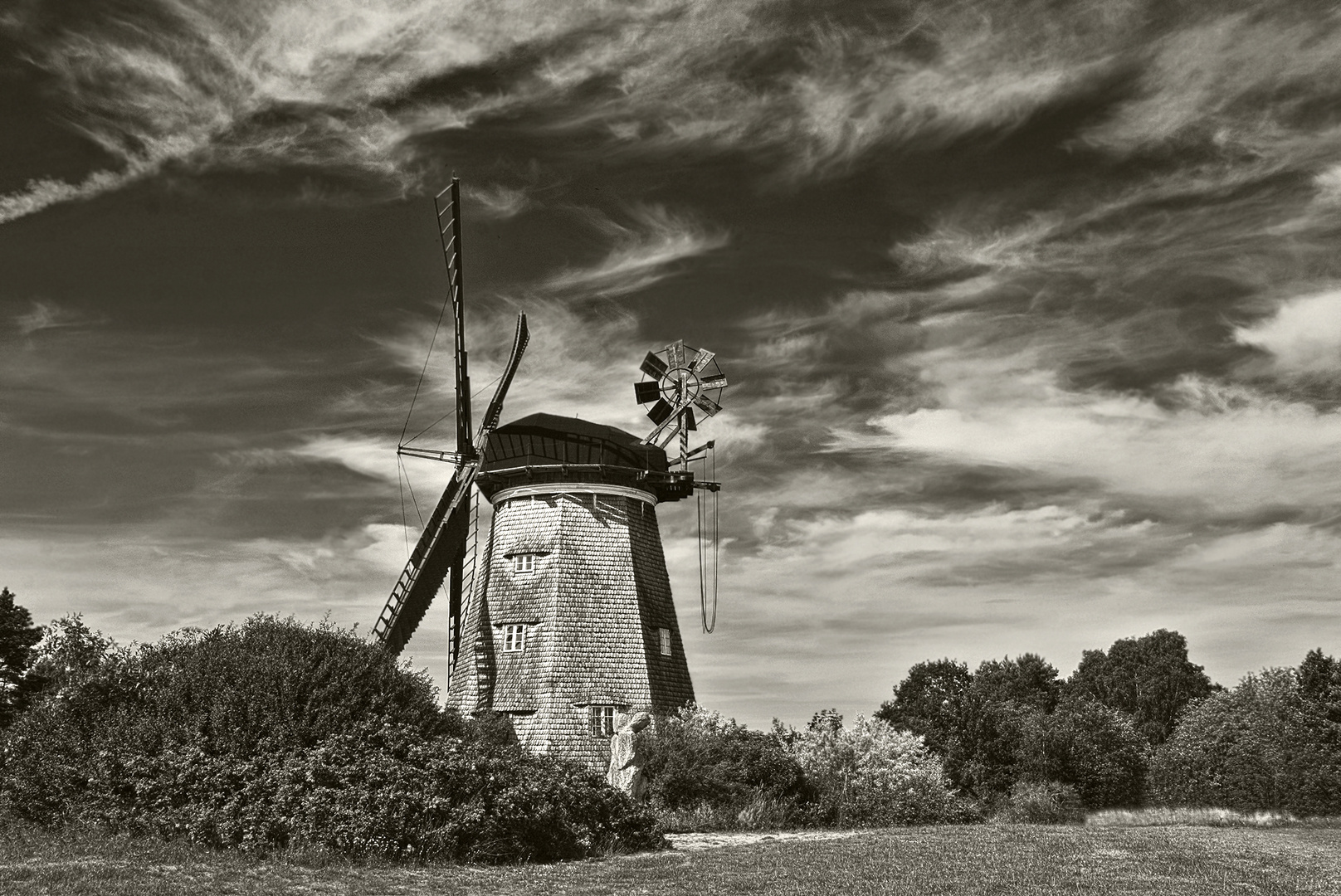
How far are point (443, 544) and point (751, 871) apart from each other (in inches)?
1073

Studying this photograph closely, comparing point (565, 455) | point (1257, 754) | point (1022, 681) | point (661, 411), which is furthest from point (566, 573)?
point (1022, 681)

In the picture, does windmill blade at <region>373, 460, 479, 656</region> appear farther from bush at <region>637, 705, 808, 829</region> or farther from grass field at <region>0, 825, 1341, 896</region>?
grass field at <region>0, 825, 1341, 896</region>

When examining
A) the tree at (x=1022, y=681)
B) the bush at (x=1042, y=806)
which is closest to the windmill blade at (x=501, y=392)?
the bush at (x=1042, y=806)

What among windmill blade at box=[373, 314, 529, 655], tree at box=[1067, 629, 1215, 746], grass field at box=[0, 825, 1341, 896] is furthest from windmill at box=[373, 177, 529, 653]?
tree at box=[1067, 629, 1215, 746]

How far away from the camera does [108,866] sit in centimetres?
1534

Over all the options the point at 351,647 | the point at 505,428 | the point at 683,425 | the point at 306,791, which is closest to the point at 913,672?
the point at 683,425

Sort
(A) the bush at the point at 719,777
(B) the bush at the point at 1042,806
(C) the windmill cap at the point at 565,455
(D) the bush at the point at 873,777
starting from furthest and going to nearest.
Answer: (C) the windmill cap at the point at 565,455 → (B) the bush at the point at 1042,806 → (D) the bush at the point at 873,777 → (A) the bush at the point at 719,777

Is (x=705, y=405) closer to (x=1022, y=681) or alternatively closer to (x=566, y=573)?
(x=566, y=573)

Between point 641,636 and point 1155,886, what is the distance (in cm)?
2441

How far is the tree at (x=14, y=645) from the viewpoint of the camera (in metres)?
A: 44.8

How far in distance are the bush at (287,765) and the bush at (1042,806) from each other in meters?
19.4

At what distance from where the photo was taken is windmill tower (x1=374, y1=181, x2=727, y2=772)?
37344mm

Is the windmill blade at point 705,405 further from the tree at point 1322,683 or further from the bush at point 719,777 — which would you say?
the tree at point 1322,683

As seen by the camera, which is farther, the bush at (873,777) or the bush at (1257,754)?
the bush at (1257,754)
